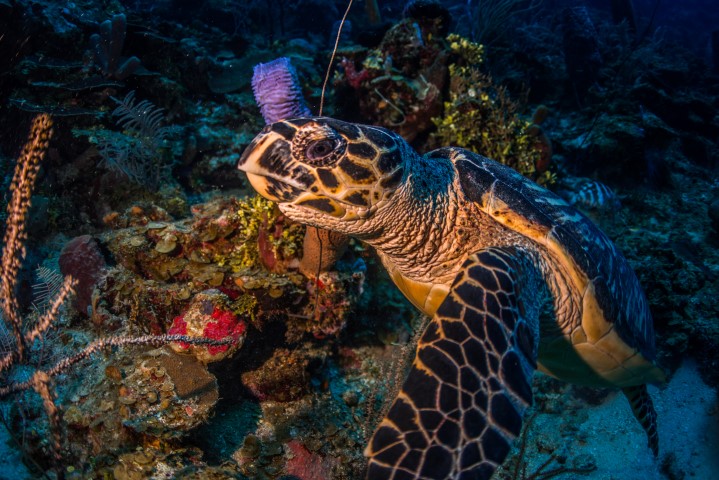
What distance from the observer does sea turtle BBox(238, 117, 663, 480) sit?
1.38 metres

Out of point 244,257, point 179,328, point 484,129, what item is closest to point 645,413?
point 484,129

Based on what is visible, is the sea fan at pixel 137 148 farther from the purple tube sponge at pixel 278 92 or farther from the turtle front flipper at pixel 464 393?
the turtle front flipper at pixel 464 393

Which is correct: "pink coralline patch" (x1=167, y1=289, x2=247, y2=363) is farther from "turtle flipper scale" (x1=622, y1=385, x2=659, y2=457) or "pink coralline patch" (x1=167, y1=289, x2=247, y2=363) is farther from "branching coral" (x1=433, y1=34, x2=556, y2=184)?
"turtle flipper scale" (x1=622, y1=385, x2=659, y2=457)

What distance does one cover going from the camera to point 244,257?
9.18 ft

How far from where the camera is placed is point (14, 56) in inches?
187

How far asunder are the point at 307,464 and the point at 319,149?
1.97 metres

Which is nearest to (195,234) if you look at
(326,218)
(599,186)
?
(326,218)

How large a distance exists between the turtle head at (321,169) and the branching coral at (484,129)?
247 cm

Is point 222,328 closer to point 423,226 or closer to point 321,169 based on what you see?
point 321,169

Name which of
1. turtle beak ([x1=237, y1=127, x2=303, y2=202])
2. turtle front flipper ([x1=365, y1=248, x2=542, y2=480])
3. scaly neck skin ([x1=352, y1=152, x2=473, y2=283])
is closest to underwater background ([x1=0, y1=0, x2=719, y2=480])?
scaly neck skin ([x1=352, y1=152, x2=473, y2=283])

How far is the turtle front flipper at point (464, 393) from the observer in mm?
1323

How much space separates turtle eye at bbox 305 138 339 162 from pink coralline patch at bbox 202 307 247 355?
1242mm

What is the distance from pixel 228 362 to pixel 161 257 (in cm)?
100

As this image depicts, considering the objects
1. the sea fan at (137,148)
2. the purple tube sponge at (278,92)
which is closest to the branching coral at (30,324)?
the sea fan at (137,148)
